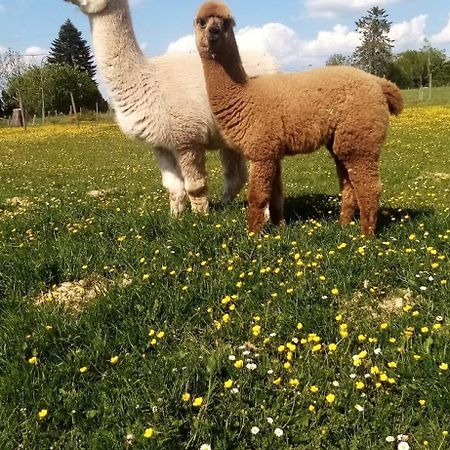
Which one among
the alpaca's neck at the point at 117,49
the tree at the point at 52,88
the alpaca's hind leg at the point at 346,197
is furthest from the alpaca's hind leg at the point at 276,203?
the tree at the point at 52,88

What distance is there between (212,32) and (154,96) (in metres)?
1.60

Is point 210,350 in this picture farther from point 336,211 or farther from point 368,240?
point 336,211

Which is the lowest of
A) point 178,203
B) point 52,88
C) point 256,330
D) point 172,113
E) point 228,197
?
point 256,330

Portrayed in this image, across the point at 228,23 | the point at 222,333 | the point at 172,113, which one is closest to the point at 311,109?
the point at 228,23

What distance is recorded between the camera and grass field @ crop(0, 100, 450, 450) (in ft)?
9.52

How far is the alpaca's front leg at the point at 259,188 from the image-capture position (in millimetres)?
5344

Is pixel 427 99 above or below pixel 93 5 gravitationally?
below

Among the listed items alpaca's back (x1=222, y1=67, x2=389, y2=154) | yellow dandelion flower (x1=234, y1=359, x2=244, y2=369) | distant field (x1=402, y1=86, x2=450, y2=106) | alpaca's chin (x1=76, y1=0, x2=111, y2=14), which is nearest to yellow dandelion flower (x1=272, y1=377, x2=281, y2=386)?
yellow dandelion flower (x1=234, y1=359, x2=244, y2=369)

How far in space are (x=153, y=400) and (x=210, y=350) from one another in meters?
0.64

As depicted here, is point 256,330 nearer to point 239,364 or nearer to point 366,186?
point 239,364

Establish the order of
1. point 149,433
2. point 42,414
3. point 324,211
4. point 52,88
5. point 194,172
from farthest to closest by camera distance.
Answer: point 52,88
point 324,211
point 194,172
point 42,414
point 149,433

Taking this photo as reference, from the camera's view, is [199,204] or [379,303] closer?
[379,303]

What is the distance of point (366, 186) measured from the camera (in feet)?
17.5

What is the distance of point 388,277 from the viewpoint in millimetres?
4344
